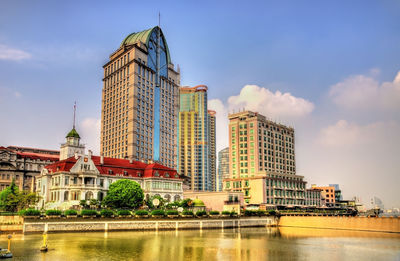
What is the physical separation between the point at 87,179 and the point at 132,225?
2541cm

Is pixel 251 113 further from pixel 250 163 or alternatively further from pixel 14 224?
pixel 14 224

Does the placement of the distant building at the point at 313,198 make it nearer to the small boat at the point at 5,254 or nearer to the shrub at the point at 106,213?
the shrub at the point at 106,213

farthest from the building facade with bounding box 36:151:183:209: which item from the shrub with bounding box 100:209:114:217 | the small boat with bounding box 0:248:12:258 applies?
the small boat with bounding box 0:248:12:258

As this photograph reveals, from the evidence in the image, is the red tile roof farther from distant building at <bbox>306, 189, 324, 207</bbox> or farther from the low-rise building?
distant building at <bbox>306, 189, 324, 207</bbox>

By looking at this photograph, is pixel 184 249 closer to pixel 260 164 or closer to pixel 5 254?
pixel 5 254

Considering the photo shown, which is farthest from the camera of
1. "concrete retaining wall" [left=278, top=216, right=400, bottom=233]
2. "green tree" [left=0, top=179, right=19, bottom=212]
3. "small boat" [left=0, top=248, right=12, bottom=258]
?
"concrete retaining wall" [left=278, top=216, right=400, bottom=233]

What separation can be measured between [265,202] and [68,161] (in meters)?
86.0

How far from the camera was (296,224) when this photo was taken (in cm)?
12862

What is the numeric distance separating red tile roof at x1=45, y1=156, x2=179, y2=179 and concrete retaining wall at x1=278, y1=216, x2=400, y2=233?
143ft

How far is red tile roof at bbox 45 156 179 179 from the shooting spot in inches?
4404

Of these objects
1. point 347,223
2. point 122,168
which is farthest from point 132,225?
point 347,223

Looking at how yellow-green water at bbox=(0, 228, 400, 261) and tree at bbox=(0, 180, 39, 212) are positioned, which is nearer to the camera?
yellow-green water at bbox=(0, 228, 400, 261)

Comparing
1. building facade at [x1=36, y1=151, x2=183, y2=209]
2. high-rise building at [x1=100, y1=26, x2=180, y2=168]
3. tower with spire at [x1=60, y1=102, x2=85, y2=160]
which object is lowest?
building facade at [x1=36, y1=151, x2=183, y2=209]

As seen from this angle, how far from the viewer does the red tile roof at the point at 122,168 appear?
367 ft
